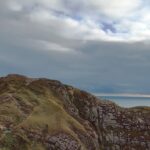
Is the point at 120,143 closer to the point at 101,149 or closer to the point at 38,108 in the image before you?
the point at 101,149

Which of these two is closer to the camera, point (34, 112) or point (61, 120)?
point (61, 120)

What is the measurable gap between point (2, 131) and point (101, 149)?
94.4 ft

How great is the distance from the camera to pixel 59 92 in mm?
89875

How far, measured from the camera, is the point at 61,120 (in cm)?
7256

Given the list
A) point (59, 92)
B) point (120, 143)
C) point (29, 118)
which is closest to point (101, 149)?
point (120, 143)

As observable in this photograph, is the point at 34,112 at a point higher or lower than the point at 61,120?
higher

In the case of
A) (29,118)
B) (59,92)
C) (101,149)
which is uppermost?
(59,92)

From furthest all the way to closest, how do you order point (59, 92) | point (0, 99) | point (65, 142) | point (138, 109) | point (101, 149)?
point (138, 109), point (59, 92), point (101, 149), point (0, 99), point (65, 142)

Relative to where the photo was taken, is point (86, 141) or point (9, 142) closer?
point (9, 142)

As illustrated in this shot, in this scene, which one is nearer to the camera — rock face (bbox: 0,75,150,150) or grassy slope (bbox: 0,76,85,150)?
rock face (bbox: 0,75,150,150)

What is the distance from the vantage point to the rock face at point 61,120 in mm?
64938

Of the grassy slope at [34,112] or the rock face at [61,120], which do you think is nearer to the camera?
the rock face at [61,120]

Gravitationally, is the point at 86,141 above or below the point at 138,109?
below

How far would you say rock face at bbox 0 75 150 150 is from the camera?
213 ft
